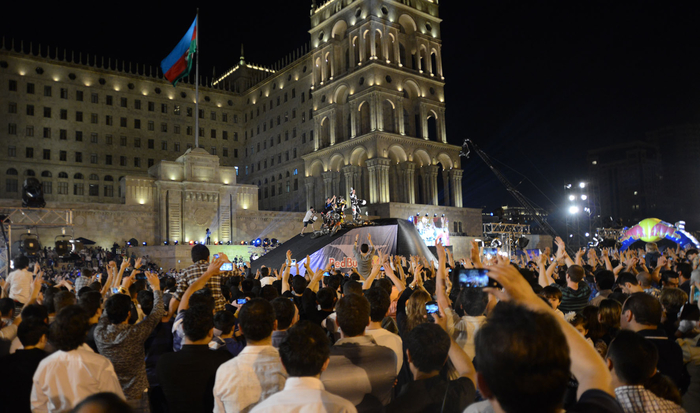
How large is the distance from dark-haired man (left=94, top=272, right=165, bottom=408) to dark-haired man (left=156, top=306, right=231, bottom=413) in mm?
927

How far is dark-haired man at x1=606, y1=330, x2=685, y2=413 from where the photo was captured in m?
2.74

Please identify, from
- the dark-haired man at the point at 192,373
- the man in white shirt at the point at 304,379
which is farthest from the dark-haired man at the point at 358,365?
the dark-haired man at the point at 192,373

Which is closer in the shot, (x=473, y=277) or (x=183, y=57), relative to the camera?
(x=473, y=277)

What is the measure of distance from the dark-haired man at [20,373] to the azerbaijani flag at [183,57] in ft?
117

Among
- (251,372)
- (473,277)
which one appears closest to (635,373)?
(473,277)

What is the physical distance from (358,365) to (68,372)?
2.10 metres

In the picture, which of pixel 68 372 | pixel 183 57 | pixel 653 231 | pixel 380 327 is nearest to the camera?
pixel 68 372

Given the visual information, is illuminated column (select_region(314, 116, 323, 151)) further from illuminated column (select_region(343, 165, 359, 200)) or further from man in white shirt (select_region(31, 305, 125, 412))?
man in white shirt (select_region(31, 305, 125, 412))

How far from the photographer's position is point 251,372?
352 centimetres

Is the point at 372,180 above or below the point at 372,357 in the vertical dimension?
above

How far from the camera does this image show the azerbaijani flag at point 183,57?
36.7 meters

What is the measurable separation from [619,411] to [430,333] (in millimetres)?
1229

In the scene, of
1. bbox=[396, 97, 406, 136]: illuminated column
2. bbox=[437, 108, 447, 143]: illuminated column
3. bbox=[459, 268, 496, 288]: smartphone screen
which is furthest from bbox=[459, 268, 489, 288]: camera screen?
bbox=[437, 108, 447, 143]: illuminated column

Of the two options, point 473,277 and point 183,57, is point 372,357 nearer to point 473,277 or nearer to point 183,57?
point 473,277
